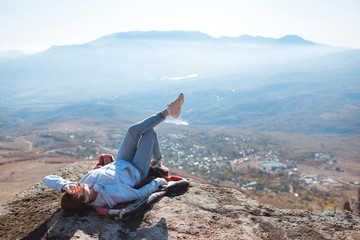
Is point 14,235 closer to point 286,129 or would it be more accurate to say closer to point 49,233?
point 49,233

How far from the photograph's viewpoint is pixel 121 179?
3.78 meters

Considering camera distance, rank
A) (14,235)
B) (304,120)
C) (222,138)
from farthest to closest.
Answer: (304,120) < (222,138) < (14,235)

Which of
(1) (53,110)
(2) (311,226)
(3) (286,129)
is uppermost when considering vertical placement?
(2) (311,226)

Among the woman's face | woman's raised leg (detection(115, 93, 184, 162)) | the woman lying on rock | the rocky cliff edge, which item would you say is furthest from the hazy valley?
the woman's face

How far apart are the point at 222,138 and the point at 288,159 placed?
3107cm

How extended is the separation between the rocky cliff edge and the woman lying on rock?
11.5 inches

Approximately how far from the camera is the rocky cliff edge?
3107 mm

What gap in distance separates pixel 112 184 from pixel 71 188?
2.07ft

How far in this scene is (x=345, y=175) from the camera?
2135 inches

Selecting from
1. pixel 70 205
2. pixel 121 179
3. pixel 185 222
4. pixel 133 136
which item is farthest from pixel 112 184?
pixel 185 222

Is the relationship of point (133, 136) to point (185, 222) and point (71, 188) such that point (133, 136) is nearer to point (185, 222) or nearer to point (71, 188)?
point (71, 188)

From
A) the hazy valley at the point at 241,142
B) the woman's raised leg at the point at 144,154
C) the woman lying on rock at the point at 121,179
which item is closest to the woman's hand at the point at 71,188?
the woman lying on rock at the point at 121,179

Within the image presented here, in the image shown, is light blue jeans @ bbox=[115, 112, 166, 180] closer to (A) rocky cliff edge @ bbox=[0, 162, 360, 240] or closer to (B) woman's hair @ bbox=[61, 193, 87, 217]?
(A) rocky cliff edge @ bbox=[0, 162, 360, 240]

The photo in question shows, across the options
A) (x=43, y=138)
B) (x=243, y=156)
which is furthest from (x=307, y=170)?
(x=43, y=138)
